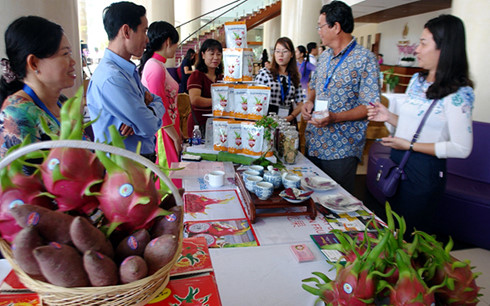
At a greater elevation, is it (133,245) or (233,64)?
(233,64)

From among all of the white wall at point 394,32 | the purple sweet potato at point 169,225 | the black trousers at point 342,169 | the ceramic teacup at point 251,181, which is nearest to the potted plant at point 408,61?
the white wall at point 394,32

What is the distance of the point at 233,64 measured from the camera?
2127 mm

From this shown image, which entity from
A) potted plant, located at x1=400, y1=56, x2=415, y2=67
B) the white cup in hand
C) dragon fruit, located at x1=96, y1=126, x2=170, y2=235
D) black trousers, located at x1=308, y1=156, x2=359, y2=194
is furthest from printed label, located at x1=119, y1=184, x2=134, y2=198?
potted plant, located at x1=400, y1=56, x2=415, y2=67

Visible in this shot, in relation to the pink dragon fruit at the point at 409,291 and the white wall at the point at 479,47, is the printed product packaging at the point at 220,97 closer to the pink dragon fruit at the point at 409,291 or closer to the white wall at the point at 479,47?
the pink dragon fruit at the point at 409,291

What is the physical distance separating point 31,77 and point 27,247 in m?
1.07

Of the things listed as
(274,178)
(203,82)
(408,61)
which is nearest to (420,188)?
(274,178)

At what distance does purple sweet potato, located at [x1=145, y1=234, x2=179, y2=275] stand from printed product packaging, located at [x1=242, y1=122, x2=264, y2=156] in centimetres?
139

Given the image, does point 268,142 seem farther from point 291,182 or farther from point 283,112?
point 283,112

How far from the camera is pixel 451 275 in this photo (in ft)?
2.12

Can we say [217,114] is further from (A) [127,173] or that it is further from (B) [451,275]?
(B) [451,275]

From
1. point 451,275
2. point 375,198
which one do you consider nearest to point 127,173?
point 451,275

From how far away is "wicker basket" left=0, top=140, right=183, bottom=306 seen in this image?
55 cm

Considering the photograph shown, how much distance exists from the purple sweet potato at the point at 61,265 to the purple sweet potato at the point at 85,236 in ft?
0.05

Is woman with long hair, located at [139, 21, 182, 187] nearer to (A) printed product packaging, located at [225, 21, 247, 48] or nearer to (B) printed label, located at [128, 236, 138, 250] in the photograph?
(A) printed product packaging, located at [225, 21, 247, 48]
